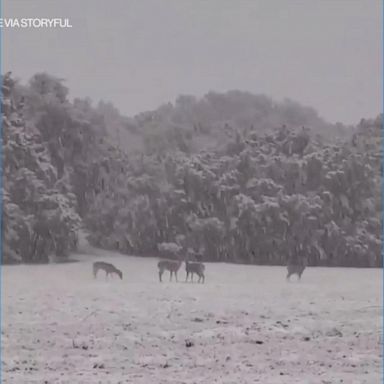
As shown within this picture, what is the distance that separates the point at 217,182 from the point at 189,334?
22.0m

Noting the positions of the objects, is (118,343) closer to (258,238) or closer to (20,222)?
(20,222)

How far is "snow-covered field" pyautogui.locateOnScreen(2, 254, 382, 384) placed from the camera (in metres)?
9.64

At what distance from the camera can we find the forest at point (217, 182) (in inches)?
1281

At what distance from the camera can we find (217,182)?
34.2 meters

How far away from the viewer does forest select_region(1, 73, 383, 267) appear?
32531 mm

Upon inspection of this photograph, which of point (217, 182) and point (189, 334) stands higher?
point (217, 182)

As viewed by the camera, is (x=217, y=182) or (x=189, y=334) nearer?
(x=189, y=334)

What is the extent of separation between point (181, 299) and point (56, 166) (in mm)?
17521

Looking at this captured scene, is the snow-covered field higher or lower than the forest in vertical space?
lower

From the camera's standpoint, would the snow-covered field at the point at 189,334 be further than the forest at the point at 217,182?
No

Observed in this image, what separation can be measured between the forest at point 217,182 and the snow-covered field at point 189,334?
12711mm

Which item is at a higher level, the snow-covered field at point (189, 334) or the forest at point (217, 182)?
the forest at point (217, 182)

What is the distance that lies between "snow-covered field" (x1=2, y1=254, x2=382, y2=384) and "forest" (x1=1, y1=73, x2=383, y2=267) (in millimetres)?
12711

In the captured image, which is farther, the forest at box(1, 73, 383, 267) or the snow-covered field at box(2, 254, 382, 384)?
the forest at box(1, 73, 383, 267)
